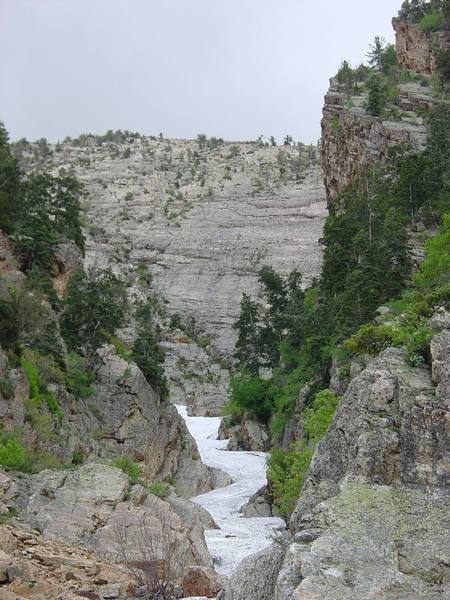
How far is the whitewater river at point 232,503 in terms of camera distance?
20.0 meters

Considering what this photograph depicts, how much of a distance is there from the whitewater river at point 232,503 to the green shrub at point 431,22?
126ft

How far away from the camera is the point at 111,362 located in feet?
106

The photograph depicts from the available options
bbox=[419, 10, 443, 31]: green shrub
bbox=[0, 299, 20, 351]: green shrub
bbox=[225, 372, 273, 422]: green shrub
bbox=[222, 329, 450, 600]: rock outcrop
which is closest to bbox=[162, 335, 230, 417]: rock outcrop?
bbox=[225, 372, 273, 422]: green shrub

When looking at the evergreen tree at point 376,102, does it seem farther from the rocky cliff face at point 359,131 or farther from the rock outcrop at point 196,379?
the rock outcrop at point 196,379

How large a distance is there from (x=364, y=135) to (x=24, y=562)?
4213 cm

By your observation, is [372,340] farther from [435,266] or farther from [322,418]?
[435,266]

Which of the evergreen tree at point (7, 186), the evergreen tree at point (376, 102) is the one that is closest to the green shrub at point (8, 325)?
the evergreen tree at point (7, 186)

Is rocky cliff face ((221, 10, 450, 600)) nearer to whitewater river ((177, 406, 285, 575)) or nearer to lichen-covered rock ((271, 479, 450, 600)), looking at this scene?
lichen-covered rock ((271, 479, 450, 600))

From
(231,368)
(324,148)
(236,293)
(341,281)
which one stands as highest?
(324,148)

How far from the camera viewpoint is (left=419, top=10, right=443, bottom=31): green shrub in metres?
55.6

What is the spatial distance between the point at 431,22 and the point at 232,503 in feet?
151

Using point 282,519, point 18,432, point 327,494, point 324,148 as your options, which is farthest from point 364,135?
point 327,494

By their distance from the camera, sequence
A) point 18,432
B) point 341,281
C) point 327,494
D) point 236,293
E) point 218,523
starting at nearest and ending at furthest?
point 327,494 → point 18,432 → point 218,523 → point 341,281 → point 236,293

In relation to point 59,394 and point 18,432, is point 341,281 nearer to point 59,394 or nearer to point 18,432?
point 59,394
